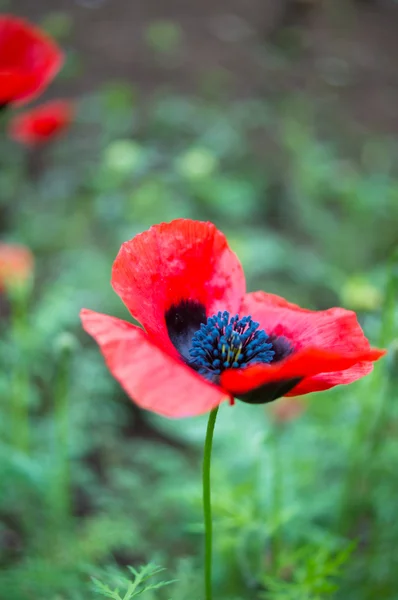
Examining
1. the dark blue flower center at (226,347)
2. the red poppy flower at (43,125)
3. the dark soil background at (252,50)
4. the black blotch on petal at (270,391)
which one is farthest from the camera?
the dark soil background at (252,50)

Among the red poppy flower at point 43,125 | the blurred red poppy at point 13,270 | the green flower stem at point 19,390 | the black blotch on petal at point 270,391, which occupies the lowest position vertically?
the green flower stem at point 19,390

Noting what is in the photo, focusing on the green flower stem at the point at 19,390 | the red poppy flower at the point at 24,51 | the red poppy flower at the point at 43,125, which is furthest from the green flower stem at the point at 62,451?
the red poppy flower at the point at 43,125

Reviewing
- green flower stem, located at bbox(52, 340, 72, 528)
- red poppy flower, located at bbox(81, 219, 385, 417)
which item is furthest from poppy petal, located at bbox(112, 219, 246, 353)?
green flower stem, located at bbox(52, 340, 72, 528)

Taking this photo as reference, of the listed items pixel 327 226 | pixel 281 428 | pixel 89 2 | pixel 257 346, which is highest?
pixel 257 346

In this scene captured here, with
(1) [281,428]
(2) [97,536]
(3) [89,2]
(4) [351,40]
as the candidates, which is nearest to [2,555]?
(2) [97,536]

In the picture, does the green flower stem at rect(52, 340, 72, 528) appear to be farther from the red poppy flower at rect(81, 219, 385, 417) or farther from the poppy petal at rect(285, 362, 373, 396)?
the poppy petal at rect(285, 362, 373, 396)

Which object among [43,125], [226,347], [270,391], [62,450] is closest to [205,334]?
[226,347]

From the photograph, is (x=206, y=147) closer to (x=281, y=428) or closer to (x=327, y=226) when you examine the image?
(x=327, y=226)

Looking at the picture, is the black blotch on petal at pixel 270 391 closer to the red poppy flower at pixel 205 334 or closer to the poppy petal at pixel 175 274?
the red poppy flower at pixel 205 334
